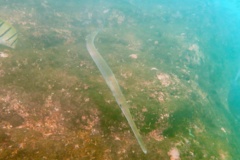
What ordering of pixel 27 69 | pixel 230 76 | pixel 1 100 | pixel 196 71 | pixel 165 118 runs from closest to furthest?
1. pixel 1 100
2. pixel 165 118
3. pixel 27 69
4. pixel 196 71
5. pixel 230 76

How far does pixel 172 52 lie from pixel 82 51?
5910 mm

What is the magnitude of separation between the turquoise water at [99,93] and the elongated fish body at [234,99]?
61cm

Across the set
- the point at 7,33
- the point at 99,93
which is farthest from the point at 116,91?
the point at 7,33

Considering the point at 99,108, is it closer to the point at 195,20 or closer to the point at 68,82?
the point at 68,82

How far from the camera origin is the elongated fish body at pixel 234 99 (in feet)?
42.8

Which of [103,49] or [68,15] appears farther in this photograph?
[68,15]

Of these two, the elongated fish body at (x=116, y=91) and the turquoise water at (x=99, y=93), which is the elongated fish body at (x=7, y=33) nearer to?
the turquoise water at (x=99, y=93)

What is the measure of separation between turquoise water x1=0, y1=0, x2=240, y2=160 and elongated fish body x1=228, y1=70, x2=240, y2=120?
61 centimetres

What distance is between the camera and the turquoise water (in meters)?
4.81

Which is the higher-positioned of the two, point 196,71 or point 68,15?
point 68,15

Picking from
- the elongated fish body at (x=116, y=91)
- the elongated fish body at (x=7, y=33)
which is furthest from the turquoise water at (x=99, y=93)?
the elongated fish body at (x=7, y=33)

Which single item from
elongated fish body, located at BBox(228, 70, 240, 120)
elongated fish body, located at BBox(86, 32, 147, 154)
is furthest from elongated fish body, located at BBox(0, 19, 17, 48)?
elongated fish body, located at BBox(228, 70, 240, 120)

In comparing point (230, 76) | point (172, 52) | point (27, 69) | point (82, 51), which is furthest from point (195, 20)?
point (27, 69)

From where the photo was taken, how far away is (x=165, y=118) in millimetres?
6289
